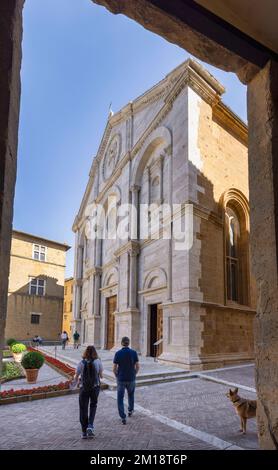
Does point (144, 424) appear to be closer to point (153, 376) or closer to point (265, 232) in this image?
point (153, 376)

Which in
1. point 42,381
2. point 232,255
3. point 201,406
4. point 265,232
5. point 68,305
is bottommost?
point 42,381

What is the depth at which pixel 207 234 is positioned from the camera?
14.7 meters

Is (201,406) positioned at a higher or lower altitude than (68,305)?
lower

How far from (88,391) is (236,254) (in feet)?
40.9

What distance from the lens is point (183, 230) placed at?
14477 mm

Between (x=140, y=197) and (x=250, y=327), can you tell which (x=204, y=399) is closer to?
(x=250, y=327)

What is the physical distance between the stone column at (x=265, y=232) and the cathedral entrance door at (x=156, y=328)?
12.7 meters

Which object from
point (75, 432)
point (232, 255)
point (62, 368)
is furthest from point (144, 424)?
point (232, 255)

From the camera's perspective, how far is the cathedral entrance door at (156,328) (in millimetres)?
15883

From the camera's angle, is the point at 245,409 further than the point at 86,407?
No

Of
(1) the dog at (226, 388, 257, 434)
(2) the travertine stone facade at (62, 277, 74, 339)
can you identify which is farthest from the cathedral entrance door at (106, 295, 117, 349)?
(2) the travertine stone facade at (62, 277, 74, 339)

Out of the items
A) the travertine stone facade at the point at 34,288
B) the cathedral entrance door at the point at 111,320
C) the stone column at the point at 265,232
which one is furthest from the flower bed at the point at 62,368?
the travertine stone facade at the point at 34,288

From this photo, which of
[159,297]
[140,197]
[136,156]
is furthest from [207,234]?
[136,156]
